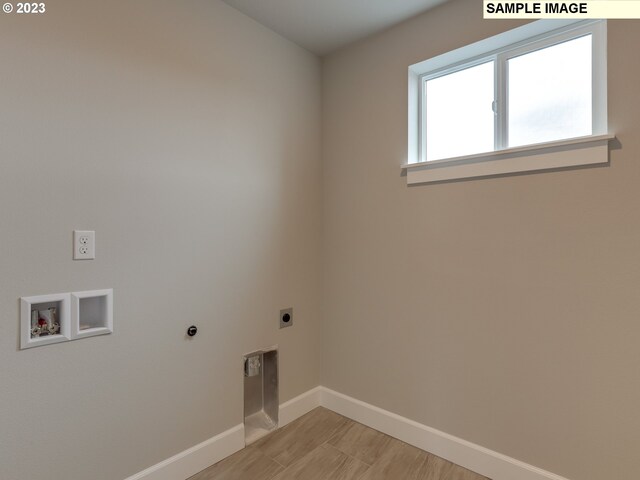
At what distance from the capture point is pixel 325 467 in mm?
1836

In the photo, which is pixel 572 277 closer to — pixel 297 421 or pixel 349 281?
pixel 349 281

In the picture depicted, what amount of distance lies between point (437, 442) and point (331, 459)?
0.62 m

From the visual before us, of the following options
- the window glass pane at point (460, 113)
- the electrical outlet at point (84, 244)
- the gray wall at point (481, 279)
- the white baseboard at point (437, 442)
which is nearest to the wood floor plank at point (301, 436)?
the white baseboard at point (437, 442)

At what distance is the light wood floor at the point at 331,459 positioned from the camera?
177 cm

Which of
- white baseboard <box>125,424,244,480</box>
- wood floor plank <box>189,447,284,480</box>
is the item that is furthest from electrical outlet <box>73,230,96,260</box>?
wood floor plank <box>189,447,284,480</box>

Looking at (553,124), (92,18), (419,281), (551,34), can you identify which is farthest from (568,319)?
(92,18)

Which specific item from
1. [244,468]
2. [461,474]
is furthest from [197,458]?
[461,474]

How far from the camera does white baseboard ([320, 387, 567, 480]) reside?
5.46ft

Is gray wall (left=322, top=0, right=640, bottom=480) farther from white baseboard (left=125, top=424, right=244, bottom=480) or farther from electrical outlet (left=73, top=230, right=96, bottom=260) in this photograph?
electrical outlet (left=73, top=230, right=96, bottom=260)

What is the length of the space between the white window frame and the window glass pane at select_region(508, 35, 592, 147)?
1.2 inches

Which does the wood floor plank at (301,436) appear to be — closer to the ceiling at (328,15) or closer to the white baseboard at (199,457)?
the white baseboard at (199,457)

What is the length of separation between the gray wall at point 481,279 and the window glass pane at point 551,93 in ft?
0.55

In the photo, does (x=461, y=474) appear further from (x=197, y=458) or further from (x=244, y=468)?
(x=197, y=458)

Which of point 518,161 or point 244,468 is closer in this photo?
point 518,161
